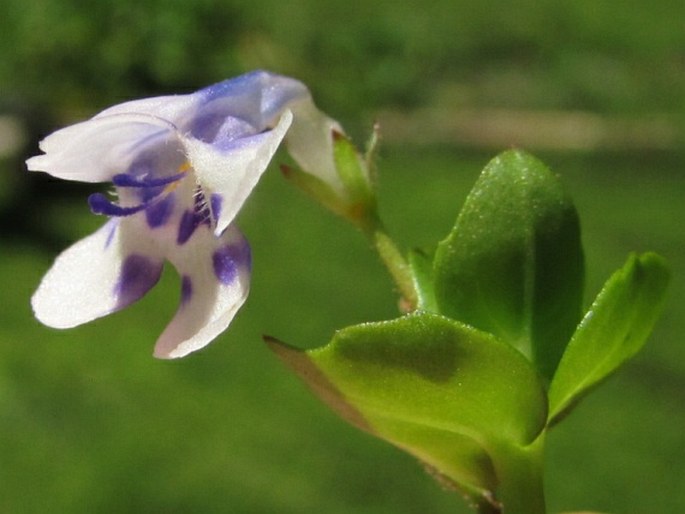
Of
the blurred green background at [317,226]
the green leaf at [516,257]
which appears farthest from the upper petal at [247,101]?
the blurred green background at [317,226]

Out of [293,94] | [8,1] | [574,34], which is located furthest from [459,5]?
[293,94]

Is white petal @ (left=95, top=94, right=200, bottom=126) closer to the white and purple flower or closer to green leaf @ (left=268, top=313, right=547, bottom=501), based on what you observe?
the white and purple flower

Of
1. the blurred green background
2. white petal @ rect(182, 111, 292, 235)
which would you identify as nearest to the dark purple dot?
white petal @ rect(182, 111, 292, 235)

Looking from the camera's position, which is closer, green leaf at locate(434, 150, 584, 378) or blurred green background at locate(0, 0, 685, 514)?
green leaf at locate(434, 150, 584, 378)

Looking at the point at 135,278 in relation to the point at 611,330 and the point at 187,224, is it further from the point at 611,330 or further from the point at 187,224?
the point at 611,330

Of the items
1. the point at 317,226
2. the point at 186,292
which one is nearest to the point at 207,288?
the point at 186,292

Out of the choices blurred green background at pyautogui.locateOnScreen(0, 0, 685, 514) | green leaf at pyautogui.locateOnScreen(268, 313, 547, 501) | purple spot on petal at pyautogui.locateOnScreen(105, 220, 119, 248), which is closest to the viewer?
green leaf at pyautogui.locateOnScreen(268, 313, 547, 501)

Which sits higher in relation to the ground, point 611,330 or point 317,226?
point 611,330
